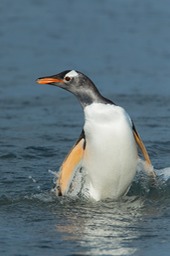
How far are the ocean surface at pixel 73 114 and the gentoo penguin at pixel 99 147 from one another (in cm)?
17

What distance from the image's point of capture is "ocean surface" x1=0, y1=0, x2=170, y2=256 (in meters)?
8.10

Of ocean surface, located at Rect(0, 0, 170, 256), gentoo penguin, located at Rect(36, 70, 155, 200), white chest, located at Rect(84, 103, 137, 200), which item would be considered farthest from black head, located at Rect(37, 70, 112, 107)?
ocean surface, located at Rect(0, 0, 170, 256)

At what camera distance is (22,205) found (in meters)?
9.21

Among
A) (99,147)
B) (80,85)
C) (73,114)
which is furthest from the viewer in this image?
(73,114)

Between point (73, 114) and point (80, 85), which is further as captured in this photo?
point (73, 114)

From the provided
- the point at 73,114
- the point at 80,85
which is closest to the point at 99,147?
the point at 80,85

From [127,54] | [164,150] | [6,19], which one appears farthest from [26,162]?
[6,19]

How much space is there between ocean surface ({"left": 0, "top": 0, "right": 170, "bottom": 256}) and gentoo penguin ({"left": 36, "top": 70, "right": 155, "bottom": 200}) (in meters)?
0.17

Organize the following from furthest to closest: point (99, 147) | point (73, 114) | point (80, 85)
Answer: point (73, 114) → point (80, 85) → point (99, 147)

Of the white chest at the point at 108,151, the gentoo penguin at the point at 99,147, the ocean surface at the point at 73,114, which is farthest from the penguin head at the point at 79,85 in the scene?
the ocean surface at the point at 73,114

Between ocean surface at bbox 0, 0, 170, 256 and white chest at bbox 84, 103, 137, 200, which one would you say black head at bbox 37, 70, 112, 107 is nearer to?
white chest at bbox 84, 103, 137, 200

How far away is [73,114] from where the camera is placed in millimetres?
13422

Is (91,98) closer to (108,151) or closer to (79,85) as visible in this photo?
(79,85)

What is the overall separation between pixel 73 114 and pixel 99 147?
4.55 metres
